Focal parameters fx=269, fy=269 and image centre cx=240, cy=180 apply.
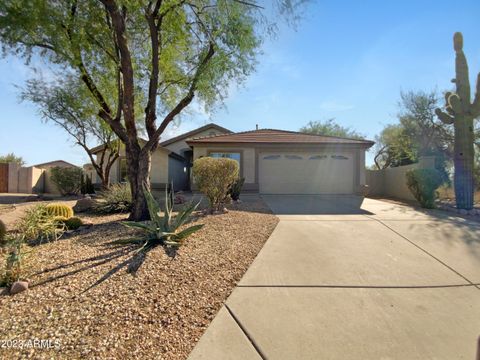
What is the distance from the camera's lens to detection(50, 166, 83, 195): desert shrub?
17.9 metres

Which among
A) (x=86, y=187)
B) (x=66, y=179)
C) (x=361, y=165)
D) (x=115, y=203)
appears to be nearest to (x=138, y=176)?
(x=115, y=203)

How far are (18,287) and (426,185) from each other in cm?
1265

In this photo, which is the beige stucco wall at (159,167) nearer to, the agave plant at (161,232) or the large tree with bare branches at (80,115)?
the large tree with bare branches at (80,115)

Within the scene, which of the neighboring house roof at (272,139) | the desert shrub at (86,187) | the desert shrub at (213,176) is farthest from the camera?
the desert shrub at (86,187)

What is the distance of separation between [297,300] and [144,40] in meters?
9.08

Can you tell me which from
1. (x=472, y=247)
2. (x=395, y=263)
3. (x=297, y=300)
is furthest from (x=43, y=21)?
(x=472, y=247)

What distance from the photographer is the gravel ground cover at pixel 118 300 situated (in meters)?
2.48

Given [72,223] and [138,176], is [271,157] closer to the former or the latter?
[138,176]

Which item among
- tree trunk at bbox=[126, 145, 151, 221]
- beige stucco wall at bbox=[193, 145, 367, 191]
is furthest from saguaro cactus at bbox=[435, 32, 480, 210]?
tree trunk at bbox=[126, 145, 151, 221]

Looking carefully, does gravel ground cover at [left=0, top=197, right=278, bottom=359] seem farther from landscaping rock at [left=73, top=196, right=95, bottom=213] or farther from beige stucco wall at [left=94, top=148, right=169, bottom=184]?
beige stucco wall at [left=94, top=148, right=169, bottom=184]

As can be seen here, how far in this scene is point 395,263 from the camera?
15.2 feet

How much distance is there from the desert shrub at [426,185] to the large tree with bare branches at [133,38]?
829cm

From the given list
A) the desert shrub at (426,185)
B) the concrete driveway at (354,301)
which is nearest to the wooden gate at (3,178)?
the concrete driveway at (354,301)

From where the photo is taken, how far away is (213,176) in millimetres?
7957
